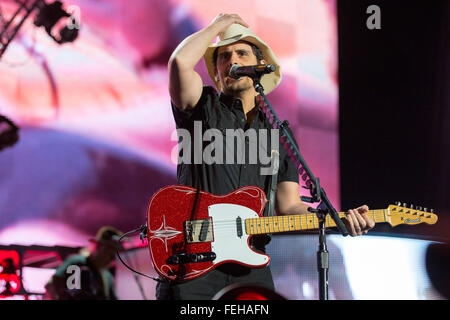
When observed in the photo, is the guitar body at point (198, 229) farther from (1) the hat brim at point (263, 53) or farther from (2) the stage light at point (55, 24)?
(2) the stage light at point (55, 24)

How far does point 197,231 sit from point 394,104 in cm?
192

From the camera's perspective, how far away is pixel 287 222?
214cm

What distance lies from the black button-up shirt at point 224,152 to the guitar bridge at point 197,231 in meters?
0.15

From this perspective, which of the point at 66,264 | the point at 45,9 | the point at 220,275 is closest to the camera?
the point at 220,275

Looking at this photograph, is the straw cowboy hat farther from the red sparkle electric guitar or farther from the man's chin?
the red sparkle electric guitar

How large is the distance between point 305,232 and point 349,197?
0.46 metres

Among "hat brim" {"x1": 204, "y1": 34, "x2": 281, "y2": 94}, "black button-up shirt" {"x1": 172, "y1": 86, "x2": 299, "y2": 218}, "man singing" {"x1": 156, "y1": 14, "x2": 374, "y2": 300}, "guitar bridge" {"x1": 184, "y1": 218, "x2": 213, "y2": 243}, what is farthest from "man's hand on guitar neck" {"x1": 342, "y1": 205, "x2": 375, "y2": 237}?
"hat brim" {"x1": 204, "y1": 34, "x2": 281, "y2": 94}

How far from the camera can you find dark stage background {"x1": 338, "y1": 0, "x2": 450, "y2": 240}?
3244 mm

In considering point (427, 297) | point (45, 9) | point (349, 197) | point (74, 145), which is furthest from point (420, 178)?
point (45, 9)

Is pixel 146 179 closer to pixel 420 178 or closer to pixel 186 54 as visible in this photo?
pixel 186 54

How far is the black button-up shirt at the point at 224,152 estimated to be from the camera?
2.09m

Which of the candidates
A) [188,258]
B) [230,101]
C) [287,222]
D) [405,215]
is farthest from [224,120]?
[405,215]

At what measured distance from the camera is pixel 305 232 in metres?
3.01

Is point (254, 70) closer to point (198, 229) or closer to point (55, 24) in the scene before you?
point (198, 229)
